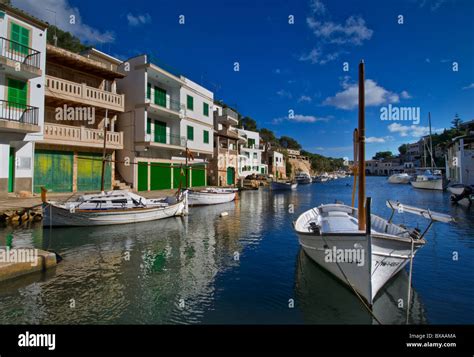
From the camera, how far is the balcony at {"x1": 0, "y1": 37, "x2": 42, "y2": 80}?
16344 mm

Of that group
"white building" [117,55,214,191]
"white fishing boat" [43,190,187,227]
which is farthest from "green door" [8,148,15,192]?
"white building" [117,55,214,191]

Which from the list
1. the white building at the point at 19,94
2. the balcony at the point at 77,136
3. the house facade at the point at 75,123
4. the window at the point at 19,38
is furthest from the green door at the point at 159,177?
the window at the point at 19,38

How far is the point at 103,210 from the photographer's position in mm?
16156

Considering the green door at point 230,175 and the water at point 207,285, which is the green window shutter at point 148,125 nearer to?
the water at point 207,285

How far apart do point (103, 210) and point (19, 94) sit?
9.85 m

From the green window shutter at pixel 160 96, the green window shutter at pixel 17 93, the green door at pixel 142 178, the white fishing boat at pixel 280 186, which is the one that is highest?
the green window shutter at pixel 160 96

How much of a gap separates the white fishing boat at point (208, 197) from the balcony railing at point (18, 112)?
44.2 feet

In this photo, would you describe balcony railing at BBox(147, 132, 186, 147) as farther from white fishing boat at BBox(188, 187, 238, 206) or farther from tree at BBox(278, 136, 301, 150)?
tree at BBox(278, 136, 301, 150)

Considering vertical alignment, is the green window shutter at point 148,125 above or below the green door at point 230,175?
above

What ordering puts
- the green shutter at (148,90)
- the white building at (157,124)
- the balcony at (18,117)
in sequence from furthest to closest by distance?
the green shutter at (148,90)
the white building at (157,124)
the balcony at (18,117)

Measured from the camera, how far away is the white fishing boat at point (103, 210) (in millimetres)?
15102
